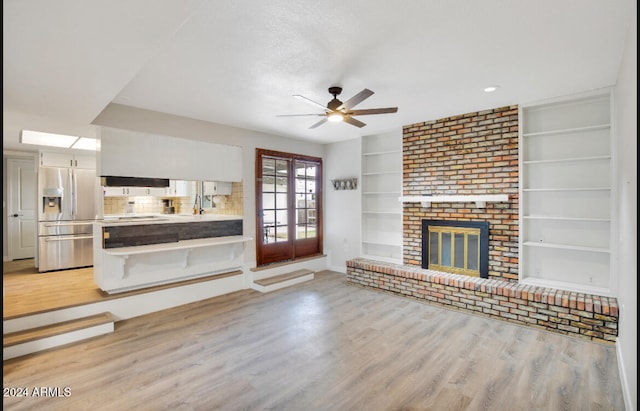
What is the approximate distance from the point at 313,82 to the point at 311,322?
270cm

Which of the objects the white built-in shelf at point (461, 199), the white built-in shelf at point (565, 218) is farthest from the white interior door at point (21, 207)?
the white built-in shelf at point (565, 218)

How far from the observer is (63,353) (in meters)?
3.29

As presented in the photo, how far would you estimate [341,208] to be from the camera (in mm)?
6586

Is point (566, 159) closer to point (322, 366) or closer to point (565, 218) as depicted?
point (565, 218)

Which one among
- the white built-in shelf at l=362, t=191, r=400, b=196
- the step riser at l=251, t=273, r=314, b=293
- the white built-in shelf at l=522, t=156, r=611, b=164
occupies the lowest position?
the step riser at l=251, t=273, r=314, b=293

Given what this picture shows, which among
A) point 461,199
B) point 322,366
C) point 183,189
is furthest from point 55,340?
point 461,199

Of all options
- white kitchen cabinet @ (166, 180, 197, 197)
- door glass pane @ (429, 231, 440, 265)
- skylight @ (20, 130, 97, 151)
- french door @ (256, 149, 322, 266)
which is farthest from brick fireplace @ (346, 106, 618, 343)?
skylight @ (20, 130, 97, 151)

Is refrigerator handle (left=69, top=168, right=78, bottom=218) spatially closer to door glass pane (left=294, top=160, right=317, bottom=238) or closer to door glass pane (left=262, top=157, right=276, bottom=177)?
door glass pane (left=262, top=157, right=276, bottom=177)

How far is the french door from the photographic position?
19.0ft

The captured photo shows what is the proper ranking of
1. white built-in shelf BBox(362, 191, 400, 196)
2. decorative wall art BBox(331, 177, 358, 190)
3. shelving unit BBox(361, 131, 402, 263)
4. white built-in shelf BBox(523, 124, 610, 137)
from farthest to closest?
1. decorative wall art BBox(331, 177, 358, 190)
2. shelving unit BBox(361, 131, 402, 263)
3. white built-in shelf BBox(362, 191, 400, 196)
4. white built-in shelf BBox(523, 124, 610, 137)

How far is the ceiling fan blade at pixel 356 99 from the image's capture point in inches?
122

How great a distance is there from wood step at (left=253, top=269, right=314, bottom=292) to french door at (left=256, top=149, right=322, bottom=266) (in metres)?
0.35

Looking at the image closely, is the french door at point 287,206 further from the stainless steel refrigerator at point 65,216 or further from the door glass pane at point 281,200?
the stainless steel refrigerator at point 65,216

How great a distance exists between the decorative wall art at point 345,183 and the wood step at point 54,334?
13.7 feet
